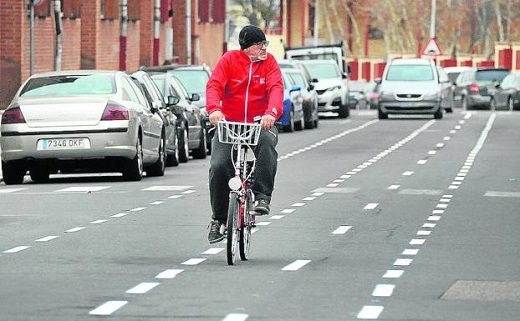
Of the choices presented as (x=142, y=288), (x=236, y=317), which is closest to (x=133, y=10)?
(x=142, y=288)

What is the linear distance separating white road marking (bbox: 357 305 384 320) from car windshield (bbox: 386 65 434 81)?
4089 centimetres

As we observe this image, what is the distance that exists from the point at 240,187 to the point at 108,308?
120 inches

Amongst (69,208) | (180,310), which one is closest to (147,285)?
(180,310)

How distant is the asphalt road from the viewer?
1094 cm

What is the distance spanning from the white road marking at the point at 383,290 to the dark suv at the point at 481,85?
55042 mm

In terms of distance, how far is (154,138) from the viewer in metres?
25.5

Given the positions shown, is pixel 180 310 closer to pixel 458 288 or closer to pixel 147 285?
pixel 147 285

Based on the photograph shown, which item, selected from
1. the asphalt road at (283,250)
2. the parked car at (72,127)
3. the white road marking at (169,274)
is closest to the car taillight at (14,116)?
the parked car at (72,127)

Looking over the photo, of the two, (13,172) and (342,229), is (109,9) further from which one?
(342,229)

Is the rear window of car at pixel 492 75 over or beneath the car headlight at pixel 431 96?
beneath

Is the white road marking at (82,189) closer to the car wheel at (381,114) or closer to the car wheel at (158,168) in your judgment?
the car wheel at (158,168)

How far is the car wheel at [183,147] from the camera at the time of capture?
2983cm

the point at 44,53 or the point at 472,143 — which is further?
the point at 44,53

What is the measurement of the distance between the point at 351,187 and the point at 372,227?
6085mm
